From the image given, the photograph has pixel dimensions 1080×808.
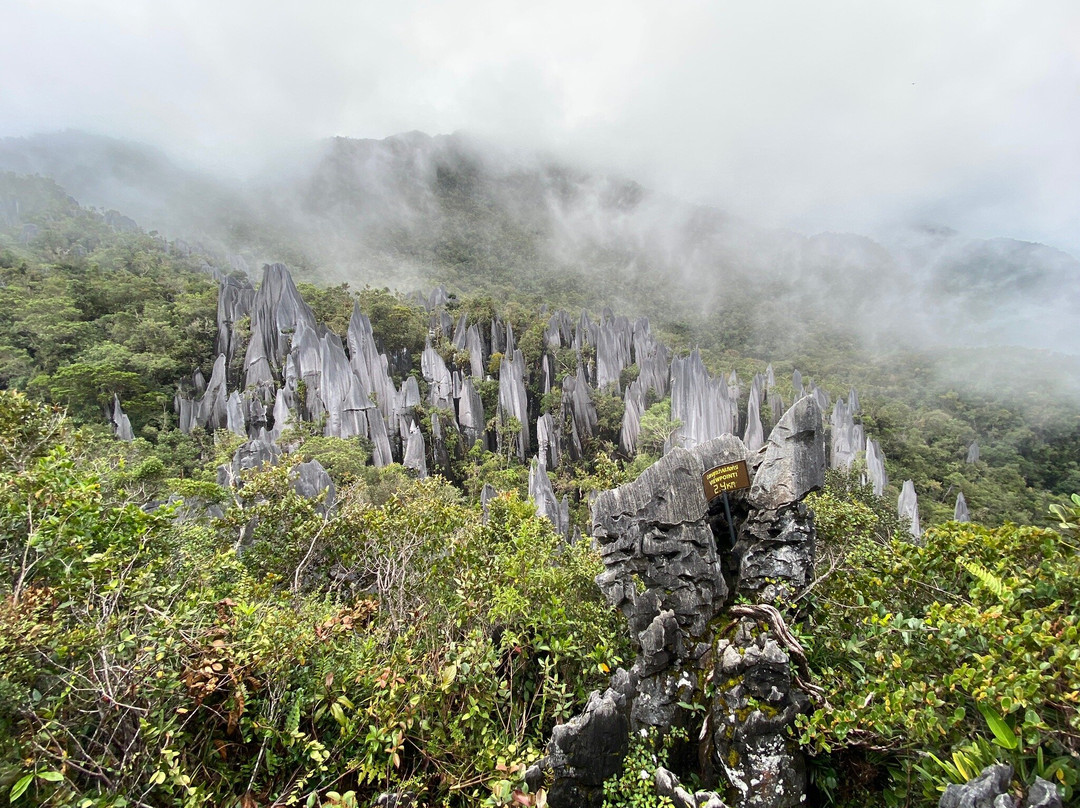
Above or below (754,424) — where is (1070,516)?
above

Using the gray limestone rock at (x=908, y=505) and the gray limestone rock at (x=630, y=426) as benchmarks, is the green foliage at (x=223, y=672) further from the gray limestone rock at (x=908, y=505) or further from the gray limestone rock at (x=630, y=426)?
the gray limestone rock at (x=630, y=426)

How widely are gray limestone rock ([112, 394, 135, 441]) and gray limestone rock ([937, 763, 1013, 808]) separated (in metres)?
28.7

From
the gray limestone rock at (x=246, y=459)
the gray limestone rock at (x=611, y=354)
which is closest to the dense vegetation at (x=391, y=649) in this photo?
the gray limestone rock at (x=246, y=459)

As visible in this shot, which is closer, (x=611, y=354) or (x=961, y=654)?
(x=961, y=654)

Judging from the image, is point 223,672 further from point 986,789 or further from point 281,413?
point 281,413

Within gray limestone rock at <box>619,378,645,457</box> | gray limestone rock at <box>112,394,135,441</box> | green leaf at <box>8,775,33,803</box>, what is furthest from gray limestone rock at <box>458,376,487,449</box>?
green leaf at <box>8,775,33,803</box>

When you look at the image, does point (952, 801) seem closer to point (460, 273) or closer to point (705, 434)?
point (705, 434)

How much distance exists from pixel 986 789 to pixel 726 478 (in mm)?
3118

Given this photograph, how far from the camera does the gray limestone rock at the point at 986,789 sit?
1860mm

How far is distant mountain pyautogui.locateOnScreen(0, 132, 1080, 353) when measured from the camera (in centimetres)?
7544

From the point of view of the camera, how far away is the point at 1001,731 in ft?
6.72

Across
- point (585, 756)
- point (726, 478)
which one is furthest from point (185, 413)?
point (726, 478)

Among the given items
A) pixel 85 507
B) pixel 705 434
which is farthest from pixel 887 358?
pixel 85 507

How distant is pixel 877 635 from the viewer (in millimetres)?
3230
